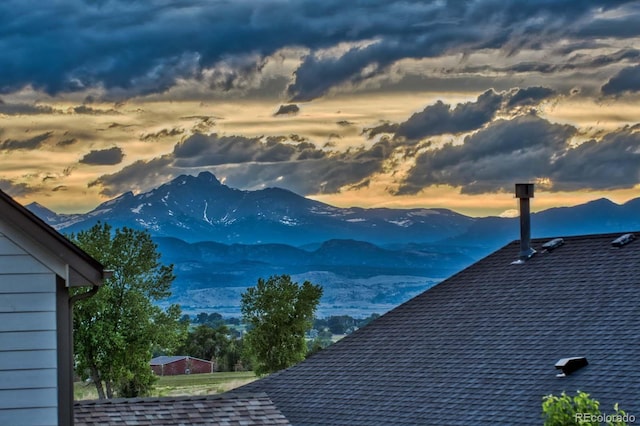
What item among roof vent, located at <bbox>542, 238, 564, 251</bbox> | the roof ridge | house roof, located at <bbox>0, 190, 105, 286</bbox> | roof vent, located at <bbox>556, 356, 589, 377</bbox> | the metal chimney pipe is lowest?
the roof ridge

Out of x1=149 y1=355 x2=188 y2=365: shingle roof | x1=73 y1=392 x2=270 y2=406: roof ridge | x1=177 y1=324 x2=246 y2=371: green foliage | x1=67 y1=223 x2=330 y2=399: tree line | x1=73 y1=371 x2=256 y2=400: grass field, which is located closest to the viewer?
x1=73 y1=392 x2=270 y2=406: roof ridge

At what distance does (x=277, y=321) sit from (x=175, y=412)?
32678 mm

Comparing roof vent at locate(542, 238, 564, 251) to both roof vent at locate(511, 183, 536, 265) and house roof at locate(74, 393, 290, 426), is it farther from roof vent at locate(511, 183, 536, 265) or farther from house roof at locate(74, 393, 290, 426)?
house roof at locate(74, 393, 290, 426)

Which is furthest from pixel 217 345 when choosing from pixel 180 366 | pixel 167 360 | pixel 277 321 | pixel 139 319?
pixel 277 321

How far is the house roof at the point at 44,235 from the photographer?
479 inches

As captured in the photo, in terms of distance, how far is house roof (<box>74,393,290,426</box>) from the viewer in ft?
66.3

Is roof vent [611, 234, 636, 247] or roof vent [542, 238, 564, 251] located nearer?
roof vent [611, 234, 636, 247]

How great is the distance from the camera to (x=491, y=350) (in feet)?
74.3

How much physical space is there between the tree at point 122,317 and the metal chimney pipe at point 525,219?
95.1ft

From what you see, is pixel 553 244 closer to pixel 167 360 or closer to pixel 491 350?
pixel 491 350

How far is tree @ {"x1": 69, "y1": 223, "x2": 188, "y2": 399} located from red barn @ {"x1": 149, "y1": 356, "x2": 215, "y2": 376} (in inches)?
1785

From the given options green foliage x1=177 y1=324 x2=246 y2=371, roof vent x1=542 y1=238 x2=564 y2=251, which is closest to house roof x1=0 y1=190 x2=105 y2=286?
roof vent x1=542 y1=238 x2=564 y2=251

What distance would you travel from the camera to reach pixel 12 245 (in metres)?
12.2

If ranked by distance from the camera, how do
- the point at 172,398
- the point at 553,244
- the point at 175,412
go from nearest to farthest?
the point at 175,412, the point at 172,398, the point at 553,244
